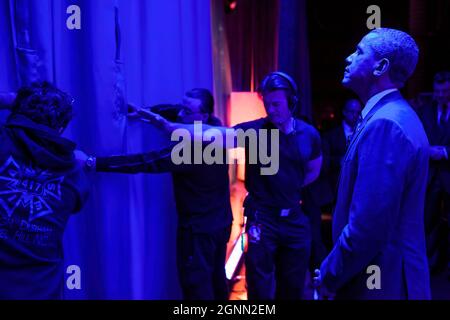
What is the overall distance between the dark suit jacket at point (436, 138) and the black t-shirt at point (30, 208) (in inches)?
115

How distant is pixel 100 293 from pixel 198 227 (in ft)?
1.83

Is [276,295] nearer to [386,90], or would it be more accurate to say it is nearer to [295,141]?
[295,141]

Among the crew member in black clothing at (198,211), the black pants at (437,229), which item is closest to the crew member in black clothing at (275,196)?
the crew member in black clothing at (198,211)

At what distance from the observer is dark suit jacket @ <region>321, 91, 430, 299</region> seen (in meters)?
1.30

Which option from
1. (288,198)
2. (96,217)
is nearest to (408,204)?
(288,198)

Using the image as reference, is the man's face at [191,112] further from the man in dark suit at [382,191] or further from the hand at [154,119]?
the man in dark suit at [382,191]

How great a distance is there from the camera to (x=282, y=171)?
2.39m

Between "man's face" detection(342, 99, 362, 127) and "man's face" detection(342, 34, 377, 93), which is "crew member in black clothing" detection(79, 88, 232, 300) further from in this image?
"man's face" detection(342, 99, 362, 127)

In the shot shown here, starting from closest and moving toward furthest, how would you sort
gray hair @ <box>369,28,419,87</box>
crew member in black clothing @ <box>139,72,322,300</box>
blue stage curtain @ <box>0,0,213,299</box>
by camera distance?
gray hair @ <box>369,28,419,87</box> < blue stage curtain @ <box>0,0,213,299</box> < crew member in black clothing @ <box>139,72,322,300</box>

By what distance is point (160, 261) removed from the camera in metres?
2.61

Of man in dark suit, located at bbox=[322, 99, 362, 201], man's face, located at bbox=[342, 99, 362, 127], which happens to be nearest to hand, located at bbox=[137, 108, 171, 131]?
man in dark suit, located at bbox=[322, 99, 362, 201]

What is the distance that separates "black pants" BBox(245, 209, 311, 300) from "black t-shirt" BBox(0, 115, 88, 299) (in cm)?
109

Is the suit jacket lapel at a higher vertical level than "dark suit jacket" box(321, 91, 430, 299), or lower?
higher

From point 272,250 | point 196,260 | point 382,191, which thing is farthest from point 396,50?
point 196,260
